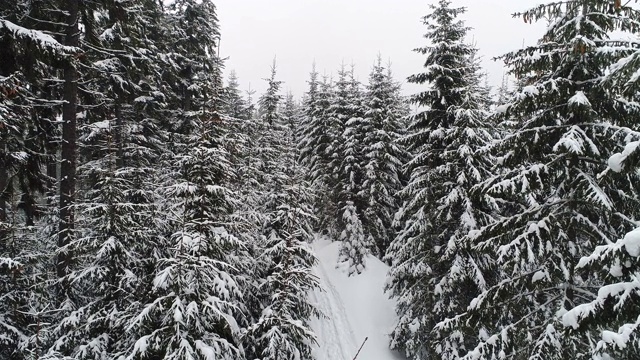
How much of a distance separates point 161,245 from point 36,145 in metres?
6.22

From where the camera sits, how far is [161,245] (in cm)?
1061

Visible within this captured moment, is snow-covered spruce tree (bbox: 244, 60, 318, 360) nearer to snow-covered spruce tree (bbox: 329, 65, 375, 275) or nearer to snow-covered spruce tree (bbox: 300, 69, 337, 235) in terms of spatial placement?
snow-covered spruce tree (bbox: 329, 65, 375, 275)

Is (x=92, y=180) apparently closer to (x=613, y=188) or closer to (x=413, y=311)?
(x=413, y=311)

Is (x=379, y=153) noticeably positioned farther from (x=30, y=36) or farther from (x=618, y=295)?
(x=618, y=295)

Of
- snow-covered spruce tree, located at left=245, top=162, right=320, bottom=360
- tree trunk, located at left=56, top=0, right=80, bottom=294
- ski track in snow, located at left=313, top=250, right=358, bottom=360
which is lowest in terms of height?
ski track in snow, located at left=313, top=250, right=358, bottom=360

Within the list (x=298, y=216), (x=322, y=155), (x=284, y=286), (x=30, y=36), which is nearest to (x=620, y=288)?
(x=284, y=286)

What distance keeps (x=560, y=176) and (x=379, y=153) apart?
16.3 m

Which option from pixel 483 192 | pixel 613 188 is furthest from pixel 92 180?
pixel 613 188

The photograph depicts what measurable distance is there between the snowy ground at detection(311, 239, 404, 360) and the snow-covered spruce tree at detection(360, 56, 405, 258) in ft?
10.9

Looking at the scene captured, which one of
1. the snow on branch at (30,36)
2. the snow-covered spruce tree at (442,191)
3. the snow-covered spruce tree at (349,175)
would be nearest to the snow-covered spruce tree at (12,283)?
the snow on branch at (30,36)

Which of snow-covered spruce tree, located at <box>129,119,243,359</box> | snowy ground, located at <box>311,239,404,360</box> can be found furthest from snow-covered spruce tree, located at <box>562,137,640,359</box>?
snowy ground, located at <box>311,239,404,360</box>

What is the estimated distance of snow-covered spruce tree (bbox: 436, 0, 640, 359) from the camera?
7340 millimetres

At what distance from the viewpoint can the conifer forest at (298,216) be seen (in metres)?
7.43

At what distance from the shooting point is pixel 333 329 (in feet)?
66.1
